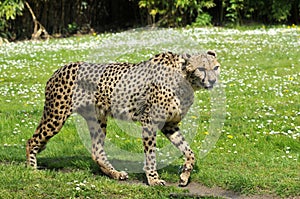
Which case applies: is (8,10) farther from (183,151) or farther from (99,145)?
(183,151)

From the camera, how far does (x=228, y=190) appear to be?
6398 millimetres

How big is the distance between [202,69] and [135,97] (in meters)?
A: 0.88

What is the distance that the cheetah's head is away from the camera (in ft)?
20.5

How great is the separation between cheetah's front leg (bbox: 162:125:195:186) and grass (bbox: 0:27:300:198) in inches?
9.7

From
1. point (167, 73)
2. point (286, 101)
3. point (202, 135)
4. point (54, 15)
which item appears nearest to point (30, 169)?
point (167, 73)

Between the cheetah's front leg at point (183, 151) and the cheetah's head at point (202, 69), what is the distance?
0.66m

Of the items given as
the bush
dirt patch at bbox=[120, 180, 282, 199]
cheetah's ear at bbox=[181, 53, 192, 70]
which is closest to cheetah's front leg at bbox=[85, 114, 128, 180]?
dirt patch at bbox=[120, 180, 282, 199]

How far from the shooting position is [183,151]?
21.7 feet

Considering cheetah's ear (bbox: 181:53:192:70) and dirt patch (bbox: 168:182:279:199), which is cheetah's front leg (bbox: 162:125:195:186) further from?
cheetah's ear (bbox: 181:53:192:70)

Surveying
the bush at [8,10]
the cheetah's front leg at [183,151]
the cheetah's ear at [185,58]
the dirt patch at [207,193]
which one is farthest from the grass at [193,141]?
the bush at [8,10]

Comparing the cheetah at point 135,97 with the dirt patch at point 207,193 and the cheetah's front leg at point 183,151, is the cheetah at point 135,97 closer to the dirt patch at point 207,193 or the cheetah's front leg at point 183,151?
the cheetah's front leg at point 183,151

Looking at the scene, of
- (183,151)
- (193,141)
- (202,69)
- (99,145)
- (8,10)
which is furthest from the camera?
(8,10)

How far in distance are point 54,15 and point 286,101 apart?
1484 cm

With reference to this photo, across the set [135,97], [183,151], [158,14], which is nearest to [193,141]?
[183,151]
